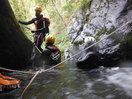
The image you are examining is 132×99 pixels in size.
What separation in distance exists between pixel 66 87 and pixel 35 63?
333cm

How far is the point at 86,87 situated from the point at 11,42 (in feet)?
10.9

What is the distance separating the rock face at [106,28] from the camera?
6.92 m

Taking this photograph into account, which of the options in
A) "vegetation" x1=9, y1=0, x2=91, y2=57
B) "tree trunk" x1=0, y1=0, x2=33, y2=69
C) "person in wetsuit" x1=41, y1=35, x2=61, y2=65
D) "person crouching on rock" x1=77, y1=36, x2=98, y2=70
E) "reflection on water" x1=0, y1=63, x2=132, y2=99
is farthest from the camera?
"vegetation" x1=9, y1=0, x2=91, y2=57

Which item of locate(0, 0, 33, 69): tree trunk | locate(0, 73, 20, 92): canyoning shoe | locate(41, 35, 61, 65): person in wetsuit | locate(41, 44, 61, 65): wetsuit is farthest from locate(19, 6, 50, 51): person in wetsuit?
locate(0, 73, 20, 92): canyoning shoe

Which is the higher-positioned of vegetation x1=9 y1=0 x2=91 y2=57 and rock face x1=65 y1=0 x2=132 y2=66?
vegetation x1=9 y1=0 x2=91 y2=57

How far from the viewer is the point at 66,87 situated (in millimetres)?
4848

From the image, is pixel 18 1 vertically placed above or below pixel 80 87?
above

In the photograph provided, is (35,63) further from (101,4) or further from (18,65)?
(101,4)

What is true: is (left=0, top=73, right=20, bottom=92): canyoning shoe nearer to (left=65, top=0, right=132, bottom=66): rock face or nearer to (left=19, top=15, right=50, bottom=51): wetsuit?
(left=19, top=15, right=50, bottom=51): wetsuit

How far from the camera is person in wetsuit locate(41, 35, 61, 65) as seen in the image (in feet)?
22.1

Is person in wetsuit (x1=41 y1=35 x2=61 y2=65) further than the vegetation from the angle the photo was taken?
No

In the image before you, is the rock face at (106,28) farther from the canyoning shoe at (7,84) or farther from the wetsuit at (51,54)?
the canyoning shoe at (7,84)

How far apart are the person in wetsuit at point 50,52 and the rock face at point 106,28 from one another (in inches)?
57.0

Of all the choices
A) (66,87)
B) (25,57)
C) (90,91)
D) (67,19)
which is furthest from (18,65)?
(67,19)
